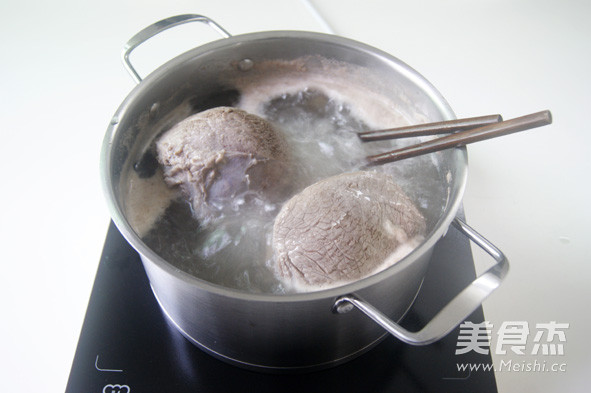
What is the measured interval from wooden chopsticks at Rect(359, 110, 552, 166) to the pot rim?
0.09ft

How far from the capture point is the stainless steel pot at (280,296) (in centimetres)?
76

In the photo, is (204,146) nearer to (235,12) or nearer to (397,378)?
(397,378)

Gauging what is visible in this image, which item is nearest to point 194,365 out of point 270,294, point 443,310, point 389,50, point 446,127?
point 270,294

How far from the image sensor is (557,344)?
105 centimetres

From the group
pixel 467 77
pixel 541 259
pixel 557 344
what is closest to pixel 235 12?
pixel 467 77

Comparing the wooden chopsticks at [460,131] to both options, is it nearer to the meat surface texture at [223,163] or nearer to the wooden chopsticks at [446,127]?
the wooden chopsticks at [446,127]

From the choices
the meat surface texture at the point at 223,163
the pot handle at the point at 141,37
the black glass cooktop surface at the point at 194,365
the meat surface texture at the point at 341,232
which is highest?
the pot handle at the point at 141,37

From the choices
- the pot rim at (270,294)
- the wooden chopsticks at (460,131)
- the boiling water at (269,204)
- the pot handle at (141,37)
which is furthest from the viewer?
the pot handle at (141,37)

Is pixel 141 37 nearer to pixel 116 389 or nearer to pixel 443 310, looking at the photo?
pixel 116 389

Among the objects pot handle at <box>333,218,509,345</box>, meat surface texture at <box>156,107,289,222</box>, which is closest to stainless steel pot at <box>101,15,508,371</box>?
pot handle at <box>333,218,509,345</box>

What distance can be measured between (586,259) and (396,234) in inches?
21.9

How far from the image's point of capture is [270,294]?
73cm

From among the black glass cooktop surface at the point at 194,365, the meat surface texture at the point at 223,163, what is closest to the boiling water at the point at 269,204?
the meat surface texture at the point at 223,163

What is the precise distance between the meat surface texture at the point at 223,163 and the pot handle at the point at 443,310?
40 centimetres
